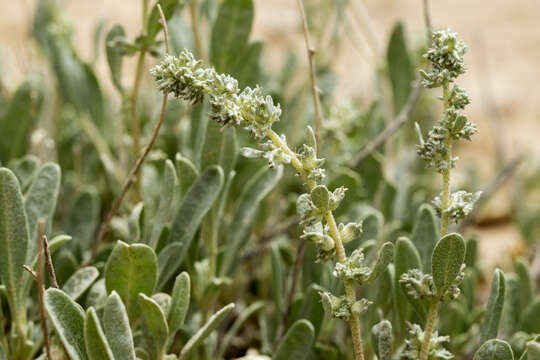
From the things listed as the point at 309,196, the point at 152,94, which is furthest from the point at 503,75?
the point at 309,196

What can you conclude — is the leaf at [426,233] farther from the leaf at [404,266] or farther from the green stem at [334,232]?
the green stem at [334,232]

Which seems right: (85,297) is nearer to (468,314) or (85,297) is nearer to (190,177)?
(190,177)

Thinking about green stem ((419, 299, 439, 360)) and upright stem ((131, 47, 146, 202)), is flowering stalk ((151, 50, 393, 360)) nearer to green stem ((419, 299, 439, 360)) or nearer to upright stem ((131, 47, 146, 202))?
green stem ((419, 299, 439, 360))

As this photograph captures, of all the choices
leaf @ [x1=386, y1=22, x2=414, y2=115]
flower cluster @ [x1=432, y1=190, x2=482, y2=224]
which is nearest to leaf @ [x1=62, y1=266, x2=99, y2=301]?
flower cluster @ [x1=432, y1=190, x2=482, y2=224]

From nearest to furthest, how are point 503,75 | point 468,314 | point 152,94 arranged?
1. point 468,314
2. point 152,94
3. point 503,75

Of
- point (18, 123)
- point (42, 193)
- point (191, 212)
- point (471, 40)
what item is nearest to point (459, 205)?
point (191, 212)

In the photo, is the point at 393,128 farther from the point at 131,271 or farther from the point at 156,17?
the point at 131,271

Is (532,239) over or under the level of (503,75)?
under
